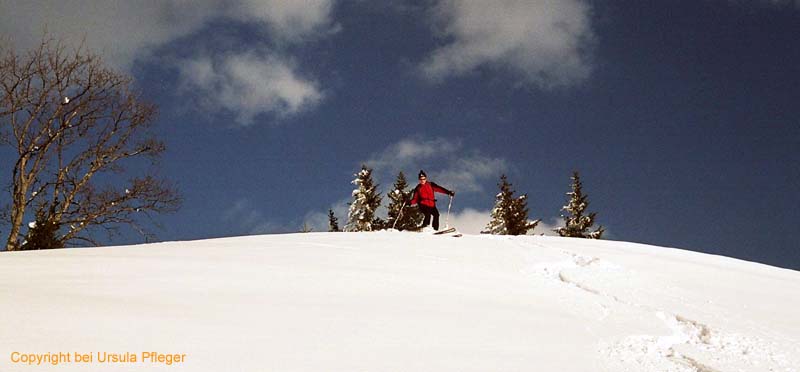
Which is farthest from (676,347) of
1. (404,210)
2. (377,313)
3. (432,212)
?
(404,210)

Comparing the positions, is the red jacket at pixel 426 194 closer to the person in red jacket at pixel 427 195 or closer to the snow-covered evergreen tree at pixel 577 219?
the person in red jacket at pixel 427 195

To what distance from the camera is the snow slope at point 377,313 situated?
3977mm

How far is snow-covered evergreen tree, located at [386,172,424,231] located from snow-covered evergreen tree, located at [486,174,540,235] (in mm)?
5913

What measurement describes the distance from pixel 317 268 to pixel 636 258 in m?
6.82

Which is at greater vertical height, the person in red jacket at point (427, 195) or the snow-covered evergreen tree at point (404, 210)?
the snow-covered evergreen tree at point (404, 210)

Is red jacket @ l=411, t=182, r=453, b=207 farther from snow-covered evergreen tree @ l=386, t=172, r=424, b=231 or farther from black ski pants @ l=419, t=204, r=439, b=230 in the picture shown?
snow-covered evergreen tree @ l=386, t=172, r=424, b=231

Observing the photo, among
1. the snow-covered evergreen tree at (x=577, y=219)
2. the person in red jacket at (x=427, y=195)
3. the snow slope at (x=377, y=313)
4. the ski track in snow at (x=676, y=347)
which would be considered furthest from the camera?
the snow-covered evergreen tree at (x=577, y=219)

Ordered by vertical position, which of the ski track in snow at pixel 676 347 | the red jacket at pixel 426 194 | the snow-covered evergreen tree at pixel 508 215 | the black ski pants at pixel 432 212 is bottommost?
the ski track in snow at pixel 676 347

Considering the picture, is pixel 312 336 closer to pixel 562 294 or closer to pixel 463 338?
pixel 463 338

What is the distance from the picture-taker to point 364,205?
40688 millimetres

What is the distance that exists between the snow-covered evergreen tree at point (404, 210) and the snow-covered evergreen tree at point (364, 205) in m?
1.15

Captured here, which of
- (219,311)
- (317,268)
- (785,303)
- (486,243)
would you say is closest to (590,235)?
(486,243)

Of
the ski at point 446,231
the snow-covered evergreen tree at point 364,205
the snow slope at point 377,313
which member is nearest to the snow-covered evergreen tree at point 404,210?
the snow-covered evergreen tree at point 364,205

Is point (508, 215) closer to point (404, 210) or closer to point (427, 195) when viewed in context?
point (404, 210)
